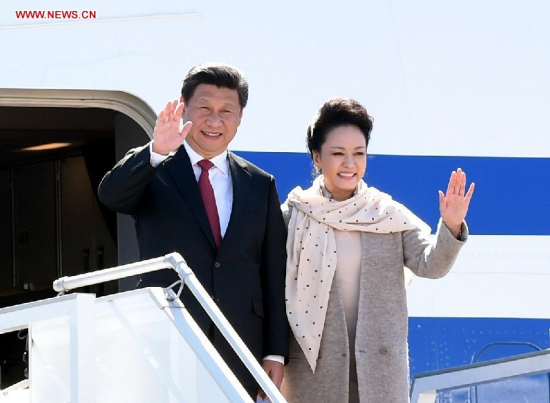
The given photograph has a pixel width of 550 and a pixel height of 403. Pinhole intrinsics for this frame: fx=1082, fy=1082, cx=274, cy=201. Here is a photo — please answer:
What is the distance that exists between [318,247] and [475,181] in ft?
4.22

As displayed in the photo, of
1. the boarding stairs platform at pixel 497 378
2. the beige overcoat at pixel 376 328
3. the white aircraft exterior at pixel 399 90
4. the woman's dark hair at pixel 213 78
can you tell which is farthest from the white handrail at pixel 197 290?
the white aircraft exterior at pixel 399 90

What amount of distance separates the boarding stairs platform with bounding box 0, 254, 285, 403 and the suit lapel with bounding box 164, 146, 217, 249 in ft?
1.40

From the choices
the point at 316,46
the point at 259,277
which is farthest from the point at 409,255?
the point at 316,46

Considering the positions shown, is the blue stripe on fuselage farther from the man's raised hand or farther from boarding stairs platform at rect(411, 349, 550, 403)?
boarding stairs platform at rect(411, 349, 550, 403)

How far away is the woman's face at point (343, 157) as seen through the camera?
111 inches

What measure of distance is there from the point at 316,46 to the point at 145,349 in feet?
6.34

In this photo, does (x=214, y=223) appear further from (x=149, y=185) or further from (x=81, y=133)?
(x=81, y=133)

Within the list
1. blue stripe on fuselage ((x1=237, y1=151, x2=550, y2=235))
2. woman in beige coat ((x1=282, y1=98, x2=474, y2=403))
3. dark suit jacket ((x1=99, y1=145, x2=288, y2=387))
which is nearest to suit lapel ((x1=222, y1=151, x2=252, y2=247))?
dark suit jacket ((x1=99, y1=145, x2=288, y2=387))

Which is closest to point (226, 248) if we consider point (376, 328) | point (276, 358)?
point (276, 358)

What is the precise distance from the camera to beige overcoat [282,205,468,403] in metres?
2.74

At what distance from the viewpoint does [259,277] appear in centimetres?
285
